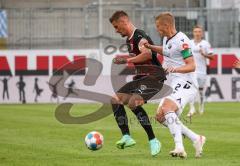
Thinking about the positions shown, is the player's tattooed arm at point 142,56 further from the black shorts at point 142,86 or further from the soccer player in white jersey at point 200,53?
the soccer player in white jersey at point 200,53

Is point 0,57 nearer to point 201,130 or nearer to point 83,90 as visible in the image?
point 83,90

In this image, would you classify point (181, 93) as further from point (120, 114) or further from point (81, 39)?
point (81, 39)

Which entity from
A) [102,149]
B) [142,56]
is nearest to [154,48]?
[142,56]

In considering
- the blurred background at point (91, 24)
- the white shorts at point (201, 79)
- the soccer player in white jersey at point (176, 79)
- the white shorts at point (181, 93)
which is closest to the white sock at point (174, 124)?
the soccer player in white jersey at point (176, 79)

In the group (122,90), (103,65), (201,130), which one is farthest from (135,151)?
(103,65)

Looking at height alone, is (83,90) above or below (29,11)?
below

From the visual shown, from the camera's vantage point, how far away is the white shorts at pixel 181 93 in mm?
11859

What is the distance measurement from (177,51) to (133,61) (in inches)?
35.5

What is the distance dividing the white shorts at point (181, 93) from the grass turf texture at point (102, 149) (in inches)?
35.1

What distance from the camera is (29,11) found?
31.7 metres

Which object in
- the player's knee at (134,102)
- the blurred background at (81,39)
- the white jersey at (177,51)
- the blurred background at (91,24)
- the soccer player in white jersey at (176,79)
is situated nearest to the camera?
the soccer player in white jersey at (176,79)

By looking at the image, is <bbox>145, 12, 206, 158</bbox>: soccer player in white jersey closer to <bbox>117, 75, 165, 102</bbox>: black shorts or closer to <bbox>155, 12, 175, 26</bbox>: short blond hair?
<bbox>155, 12, 175, 26</bbox>: short blond hair

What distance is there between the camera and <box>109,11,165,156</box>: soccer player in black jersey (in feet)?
41.0

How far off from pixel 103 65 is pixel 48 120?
1011 centimetres
